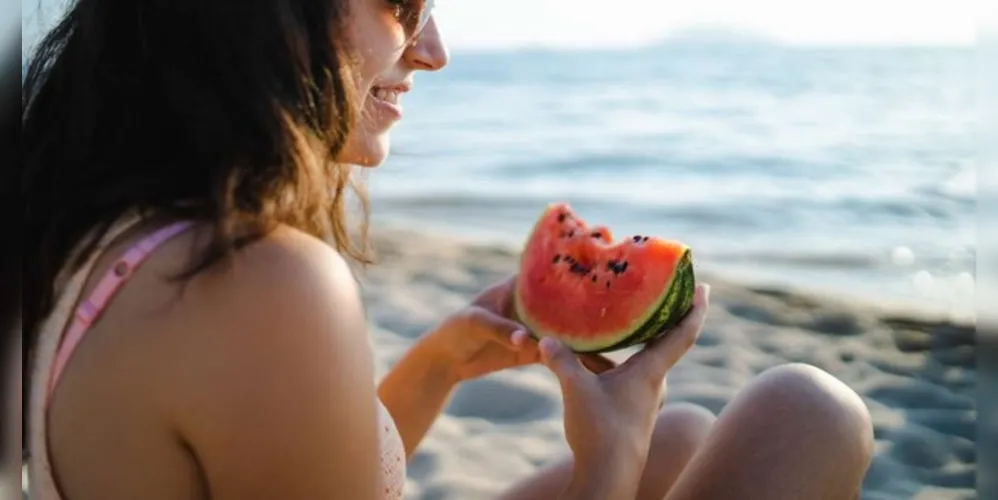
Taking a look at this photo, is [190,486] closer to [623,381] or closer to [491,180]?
[623,381]

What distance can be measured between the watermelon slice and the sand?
813mm

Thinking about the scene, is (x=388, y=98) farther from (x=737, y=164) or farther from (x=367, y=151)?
(x=737, y=164)

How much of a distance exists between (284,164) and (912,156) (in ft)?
33.0

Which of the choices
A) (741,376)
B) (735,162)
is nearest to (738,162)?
(735,162)

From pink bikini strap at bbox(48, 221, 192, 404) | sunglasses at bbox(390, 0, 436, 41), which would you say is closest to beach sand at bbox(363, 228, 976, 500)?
sunglasses at bbox(390, 0, 436, 41)

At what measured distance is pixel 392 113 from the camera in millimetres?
2010

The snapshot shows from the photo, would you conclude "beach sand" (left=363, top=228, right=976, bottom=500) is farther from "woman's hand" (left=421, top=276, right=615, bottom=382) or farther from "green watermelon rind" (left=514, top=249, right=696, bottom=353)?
"green watermelon rind" (left=514, top=249, right=696, bottom=353)

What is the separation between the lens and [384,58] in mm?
1775

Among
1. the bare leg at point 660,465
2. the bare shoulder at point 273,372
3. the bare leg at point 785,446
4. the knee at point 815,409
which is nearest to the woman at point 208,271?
the bare shoulder at point 273,372

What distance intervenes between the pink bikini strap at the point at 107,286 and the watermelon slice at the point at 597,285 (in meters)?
1.04

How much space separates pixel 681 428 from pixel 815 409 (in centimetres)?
46

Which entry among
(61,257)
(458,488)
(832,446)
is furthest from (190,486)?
(458,488)

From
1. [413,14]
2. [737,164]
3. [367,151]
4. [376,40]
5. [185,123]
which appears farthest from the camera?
[737,164]

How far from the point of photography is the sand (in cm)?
379
